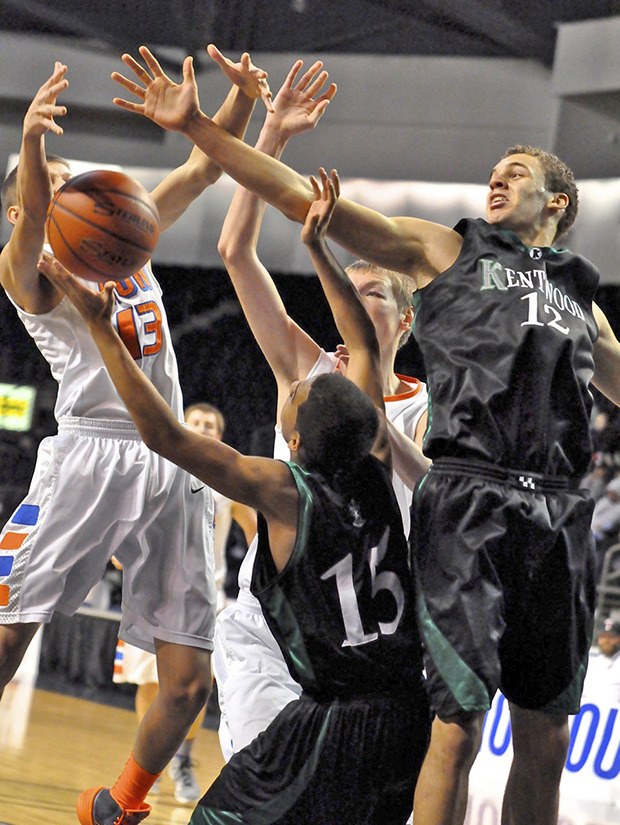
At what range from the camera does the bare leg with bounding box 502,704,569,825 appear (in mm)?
3045

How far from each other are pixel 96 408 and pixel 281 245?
10.7 metres

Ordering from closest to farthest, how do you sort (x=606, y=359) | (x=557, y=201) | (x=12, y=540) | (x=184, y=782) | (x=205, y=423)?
1. (x=557, y=201)
2. (x=606, y=359)
3. (x=12, y=540)
4. (x=184, y=782)
5. (x=205, y=423)

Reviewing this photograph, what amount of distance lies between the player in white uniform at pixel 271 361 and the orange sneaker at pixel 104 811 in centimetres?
36

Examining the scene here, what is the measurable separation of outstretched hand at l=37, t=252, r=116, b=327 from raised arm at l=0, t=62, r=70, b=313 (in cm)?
67

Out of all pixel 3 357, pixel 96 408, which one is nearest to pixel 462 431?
pixel 96 408

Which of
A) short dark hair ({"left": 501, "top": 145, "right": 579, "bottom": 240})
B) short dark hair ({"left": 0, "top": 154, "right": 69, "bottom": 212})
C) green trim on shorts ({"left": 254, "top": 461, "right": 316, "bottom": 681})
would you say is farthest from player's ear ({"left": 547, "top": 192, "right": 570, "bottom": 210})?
short dark hair ({"left": 0, "top": 154, "right": 69, "bottom": 212})

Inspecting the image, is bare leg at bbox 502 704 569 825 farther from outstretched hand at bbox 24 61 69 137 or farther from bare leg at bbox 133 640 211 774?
outstretched hand at bbox 24 61 69 137

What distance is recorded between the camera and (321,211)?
10.1 feet

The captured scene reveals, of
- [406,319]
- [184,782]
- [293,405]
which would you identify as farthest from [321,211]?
[184,782]

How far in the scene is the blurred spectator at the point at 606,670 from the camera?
7301 millimetres

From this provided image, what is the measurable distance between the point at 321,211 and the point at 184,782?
12.3ft

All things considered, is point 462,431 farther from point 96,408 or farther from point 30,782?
point 30,782

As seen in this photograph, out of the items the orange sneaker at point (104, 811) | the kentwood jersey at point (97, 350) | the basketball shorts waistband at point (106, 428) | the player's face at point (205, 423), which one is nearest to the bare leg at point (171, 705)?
the orange sneaker at point (104, 811)

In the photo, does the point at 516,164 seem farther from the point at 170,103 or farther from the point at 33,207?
the point at 33,207
